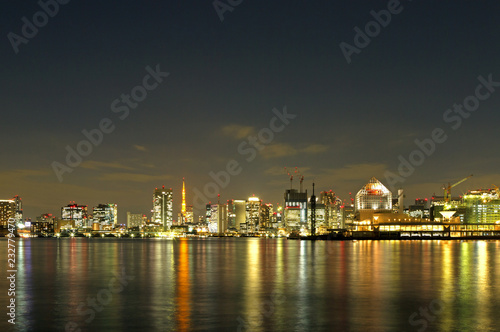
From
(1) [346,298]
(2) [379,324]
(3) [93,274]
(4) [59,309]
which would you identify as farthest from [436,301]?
(3) [93,274]

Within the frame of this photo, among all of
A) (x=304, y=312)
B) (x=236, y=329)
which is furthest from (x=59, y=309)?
(x=304, y=312)

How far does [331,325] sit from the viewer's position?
29000 millimetres

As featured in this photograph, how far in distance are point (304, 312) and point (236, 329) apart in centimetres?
696

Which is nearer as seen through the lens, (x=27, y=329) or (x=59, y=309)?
(x=27, y=329)

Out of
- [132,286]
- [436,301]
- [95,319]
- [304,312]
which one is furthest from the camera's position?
[132,286]

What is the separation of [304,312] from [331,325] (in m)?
4.31

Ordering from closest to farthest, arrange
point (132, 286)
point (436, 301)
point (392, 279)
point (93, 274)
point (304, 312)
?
point (304, 312)
point (436, 301)
point (132, 286)
point (392, 279)
point (93, 274)

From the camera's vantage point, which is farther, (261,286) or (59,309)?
(261,286)

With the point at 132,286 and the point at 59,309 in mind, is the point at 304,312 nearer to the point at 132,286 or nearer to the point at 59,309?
the point at 59,309

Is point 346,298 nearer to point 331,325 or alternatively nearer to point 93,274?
point 331,325

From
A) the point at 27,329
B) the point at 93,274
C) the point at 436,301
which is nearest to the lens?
the point at 27,329

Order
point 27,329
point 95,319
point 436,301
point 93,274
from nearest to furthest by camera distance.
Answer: point 27,329
point 95,319
point 436,301
point 93,274

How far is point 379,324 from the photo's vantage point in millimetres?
29125

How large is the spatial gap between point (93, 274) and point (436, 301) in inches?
1404
